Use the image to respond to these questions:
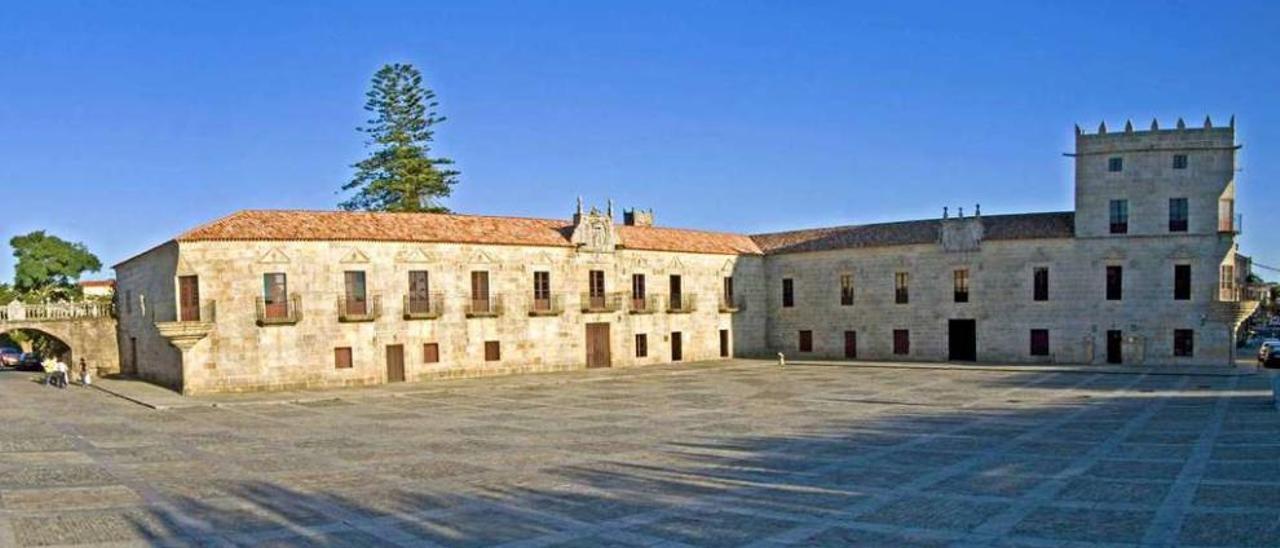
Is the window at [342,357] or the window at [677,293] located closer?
the window at [342,357]

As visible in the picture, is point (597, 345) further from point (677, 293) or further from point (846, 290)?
point (846, 290)

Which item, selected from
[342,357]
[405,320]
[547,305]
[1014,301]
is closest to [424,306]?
[405,320]

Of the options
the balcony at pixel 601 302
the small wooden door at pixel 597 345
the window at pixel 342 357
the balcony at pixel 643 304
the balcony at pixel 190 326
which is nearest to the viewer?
the balcony at pixel 190 326

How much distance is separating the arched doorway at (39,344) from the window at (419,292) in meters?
21.0

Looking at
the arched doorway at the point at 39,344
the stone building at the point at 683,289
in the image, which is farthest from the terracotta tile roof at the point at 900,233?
the arched doorway at the point at 39,344

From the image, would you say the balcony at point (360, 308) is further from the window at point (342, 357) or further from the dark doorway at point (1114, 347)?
the dark doorway at point (1114, 347)

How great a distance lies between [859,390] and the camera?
98.3 feet

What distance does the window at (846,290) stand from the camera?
45.8 meters

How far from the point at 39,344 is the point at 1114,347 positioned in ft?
A: 211

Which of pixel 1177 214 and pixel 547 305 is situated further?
pixel 547 305

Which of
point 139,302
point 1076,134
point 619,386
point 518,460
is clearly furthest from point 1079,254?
point 139,302

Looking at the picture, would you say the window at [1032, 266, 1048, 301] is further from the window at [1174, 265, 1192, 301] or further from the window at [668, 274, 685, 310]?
the window at [668, 274, 685, 310]

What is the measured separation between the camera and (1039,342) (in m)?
40.7

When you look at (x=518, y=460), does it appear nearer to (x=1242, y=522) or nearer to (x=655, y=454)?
(x=655, y=454)
